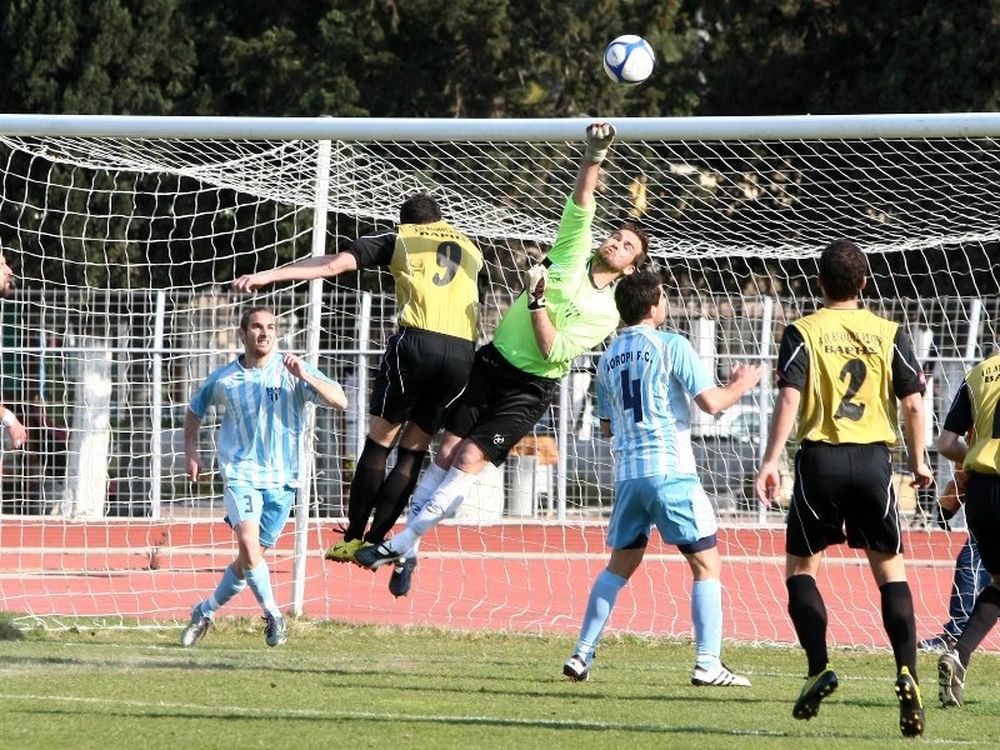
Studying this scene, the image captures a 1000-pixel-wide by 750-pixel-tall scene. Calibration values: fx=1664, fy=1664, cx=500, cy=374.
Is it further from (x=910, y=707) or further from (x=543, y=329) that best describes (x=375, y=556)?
(x=910, y=707)

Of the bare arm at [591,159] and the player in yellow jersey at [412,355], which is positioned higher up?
the bare arm at [591,159]

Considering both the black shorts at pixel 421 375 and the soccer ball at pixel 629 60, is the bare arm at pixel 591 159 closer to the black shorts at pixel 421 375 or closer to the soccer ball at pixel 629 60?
the soccer ball at pixel 629 60

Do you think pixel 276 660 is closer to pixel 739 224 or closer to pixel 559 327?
pixel 559 327

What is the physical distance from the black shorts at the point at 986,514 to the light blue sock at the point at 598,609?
1819 mm

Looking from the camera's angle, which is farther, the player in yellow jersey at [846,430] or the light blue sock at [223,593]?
the light blue sock at [223,593]

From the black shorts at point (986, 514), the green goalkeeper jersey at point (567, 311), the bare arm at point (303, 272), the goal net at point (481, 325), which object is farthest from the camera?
the goal net at point (481, 325)

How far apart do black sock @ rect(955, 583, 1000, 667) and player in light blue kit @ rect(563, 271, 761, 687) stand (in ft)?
3.96

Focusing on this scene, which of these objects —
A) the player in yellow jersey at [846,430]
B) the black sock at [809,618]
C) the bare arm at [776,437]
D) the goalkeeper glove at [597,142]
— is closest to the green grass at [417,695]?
the black sock at [809,618]

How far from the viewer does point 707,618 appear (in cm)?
856

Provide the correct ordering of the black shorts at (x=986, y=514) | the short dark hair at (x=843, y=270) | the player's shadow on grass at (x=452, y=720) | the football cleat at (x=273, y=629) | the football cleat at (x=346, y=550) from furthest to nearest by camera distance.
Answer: the football cleat at (x=273, y=629) < the football cleat at (x=346, y=550) < the black shorts at (x=986, y=514) < the short dark hair at (x=843, y=270) < the player's shadow on grass at (x=452, y=720)

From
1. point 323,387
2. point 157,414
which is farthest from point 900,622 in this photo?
point 157,414

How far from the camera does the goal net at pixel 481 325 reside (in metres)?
11.8

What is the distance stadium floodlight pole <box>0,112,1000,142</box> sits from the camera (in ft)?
30.1

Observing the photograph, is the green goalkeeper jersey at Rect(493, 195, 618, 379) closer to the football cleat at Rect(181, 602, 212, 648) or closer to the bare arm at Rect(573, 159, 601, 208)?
the bare arm at Rect(573, 159, 601, 208)
